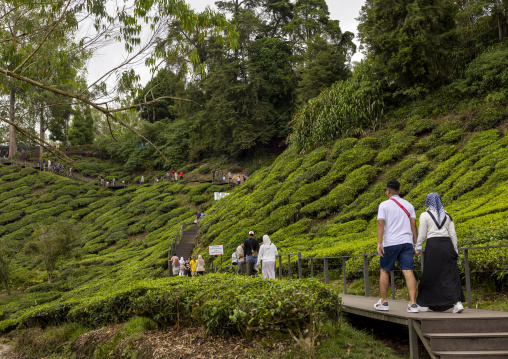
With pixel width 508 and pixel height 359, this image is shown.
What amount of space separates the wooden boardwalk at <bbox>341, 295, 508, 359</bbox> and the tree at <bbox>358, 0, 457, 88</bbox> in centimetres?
1935

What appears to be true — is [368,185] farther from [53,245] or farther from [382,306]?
[53,245]

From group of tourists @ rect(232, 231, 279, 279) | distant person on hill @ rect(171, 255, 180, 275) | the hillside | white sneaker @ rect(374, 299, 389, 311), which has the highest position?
the hillside

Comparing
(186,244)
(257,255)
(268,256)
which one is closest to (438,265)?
(268,256)

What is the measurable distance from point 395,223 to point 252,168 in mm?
37008

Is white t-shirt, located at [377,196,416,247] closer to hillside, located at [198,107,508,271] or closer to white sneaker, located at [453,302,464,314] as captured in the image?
white sneaker, located at [453,302,464,314]

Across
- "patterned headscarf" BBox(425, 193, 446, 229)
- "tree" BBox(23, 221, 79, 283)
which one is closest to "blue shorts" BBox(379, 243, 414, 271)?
"patterned headscarf" BBox(425, 193, 446, 229)

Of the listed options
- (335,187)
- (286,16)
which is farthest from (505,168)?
(286,16)

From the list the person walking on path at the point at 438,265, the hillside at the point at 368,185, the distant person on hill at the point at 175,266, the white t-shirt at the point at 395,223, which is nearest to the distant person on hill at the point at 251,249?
the hillside at the point at 368,185

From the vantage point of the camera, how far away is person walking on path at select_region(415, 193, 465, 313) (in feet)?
18.2

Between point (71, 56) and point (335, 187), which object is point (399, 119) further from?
point (71, 56)

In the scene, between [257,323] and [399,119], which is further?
[399,119]

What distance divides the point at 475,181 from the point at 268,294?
38.6ft

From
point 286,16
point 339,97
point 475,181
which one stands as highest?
point 286,16

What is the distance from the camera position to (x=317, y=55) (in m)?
34.0
